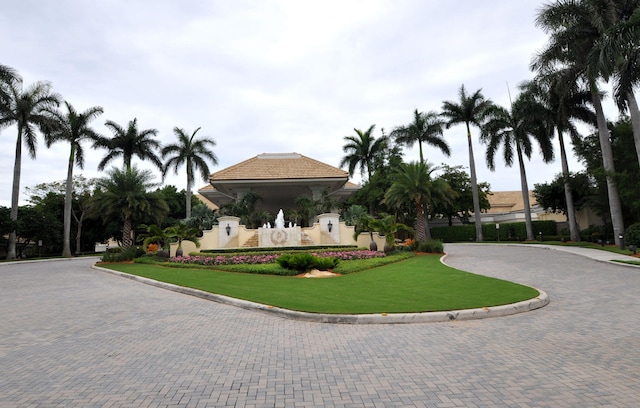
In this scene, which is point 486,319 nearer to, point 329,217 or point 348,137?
point 329,217

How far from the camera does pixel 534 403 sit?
12.6ft

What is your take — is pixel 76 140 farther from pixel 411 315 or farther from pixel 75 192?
pixel 411 315

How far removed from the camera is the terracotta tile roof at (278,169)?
32688mm

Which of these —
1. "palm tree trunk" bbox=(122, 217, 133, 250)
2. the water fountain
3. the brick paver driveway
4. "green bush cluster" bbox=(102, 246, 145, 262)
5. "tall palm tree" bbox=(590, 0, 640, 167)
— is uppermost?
"tall palm tree" bbox=(590, 0, 640, 167)

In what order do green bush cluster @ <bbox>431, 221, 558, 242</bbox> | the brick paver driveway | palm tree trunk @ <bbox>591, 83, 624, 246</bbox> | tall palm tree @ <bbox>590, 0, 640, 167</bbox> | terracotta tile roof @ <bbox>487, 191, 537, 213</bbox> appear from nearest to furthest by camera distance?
the brick paver driveway, tall palm tree @ <bbox>590, 0, 640, 167</bbox>, palm tree trunk @ <bbox>591, 83, 624, 246</bbox>, green bush cluster @ <bbox>431, 221, 558, 242</bbox>, terracotta tile roof @ <bbox>487, 191, 537, 213</bbox>

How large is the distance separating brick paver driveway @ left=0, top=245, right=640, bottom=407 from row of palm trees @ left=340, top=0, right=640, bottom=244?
16.8m

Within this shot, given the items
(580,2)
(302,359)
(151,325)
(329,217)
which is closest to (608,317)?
(302,359)

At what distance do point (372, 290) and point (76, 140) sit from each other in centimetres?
3899

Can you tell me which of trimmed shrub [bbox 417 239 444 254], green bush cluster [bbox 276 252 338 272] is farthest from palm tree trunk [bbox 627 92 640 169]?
green bush cluster [bbox 276 252 338 272]

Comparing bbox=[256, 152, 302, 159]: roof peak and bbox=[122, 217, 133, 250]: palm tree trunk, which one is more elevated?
bbox=[256, 152, 302, 159]: roof peak

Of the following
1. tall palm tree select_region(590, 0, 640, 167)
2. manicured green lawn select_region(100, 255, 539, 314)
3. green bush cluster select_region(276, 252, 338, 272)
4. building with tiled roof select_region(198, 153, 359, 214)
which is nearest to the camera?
manicured green lawn select_region(100, 255, 539, 314)

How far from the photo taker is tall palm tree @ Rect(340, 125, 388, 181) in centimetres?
4559

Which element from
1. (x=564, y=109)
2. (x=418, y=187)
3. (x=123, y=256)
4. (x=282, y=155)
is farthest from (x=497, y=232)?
(x=123, y=256)

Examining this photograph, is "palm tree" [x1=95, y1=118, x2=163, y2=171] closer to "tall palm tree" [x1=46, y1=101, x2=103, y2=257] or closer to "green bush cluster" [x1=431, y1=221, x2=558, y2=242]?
"tall palm tree" [x1=46, y1=101, x2=103, y2=257]
